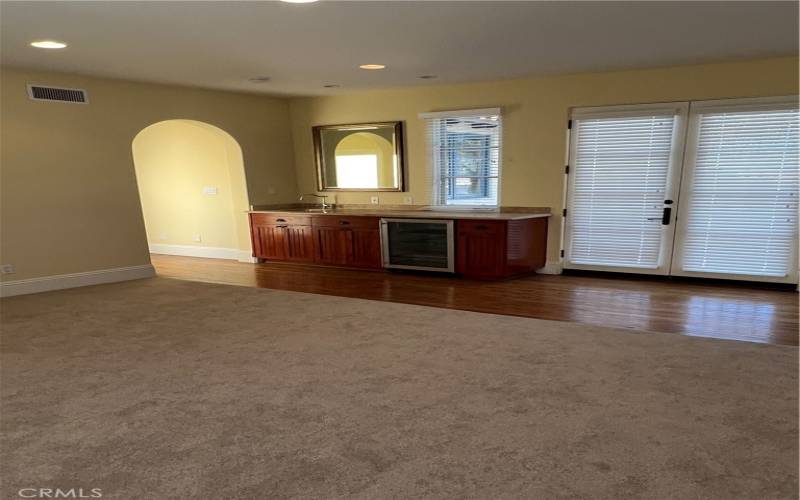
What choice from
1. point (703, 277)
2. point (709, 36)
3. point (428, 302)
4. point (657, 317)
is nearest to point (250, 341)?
point (428, 302)

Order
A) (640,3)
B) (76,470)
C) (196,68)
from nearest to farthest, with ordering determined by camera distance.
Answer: (76,470) < (640,3) < (196,68)

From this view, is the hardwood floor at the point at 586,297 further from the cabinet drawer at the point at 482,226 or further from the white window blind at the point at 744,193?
the cabinet drawer at the point at 482,226

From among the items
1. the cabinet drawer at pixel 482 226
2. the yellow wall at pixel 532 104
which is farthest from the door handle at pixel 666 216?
the cabinet drawer at pixel 482 226

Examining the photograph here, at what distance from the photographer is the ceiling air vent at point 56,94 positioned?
14.9 ft

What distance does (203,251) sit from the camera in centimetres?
732

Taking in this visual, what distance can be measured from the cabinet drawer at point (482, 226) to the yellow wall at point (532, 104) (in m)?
0.68

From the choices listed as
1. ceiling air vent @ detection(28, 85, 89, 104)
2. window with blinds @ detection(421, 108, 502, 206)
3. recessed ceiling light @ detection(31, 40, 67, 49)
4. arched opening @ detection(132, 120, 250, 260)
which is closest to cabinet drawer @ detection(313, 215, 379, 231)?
window with blinds @ detection(421, 108, 502, 206)

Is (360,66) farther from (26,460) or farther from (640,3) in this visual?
(26,460)

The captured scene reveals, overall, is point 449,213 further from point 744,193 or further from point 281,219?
point 744,193

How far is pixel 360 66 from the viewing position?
439 cm

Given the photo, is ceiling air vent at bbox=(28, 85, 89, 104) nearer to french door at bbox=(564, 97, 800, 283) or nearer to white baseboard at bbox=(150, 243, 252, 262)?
white baseboard at bbox=(150, 243, 252, 262)

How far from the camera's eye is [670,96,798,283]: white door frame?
172 inches

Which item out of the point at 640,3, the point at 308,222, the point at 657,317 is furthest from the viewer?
the point at 308,222

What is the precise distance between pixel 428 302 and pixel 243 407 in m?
2.34
